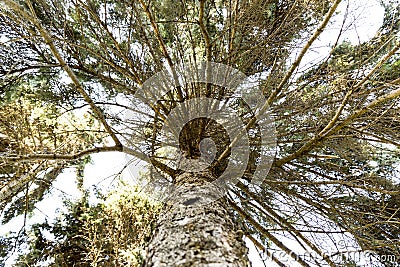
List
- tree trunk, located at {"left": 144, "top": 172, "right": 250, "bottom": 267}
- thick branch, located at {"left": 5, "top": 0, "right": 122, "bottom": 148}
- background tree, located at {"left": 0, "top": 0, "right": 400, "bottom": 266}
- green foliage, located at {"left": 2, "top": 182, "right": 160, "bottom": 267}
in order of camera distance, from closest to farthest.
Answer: thick branch, located at {"left": 5, "top": 0, "right": 122, "bottom": 148} → tree trunk, located at {"left": 144, "top": 172, "right": 250, "bottom": 267} → background tree, located at {"left": 0, "top": 0, "right": 400, "bottom": 266} → green foliage, located at {"left": 2, "top": 182, "right": 160, "bottom": 267}

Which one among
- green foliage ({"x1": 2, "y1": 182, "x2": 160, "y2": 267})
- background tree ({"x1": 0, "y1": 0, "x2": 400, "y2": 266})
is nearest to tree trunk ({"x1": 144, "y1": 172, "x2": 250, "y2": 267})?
background tree ({"x1": 0, "y1": 0, "x2": 400, "y2": 266})

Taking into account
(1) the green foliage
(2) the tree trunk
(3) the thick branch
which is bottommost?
(2) the tree trunk

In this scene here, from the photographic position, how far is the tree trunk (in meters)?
1.34

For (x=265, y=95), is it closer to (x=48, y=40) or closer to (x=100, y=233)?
(x=48, y=40)

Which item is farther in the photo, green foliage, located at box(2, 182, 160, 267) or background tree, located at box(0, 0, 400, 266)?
green foliage, located at box(2, 182, 160, 267)

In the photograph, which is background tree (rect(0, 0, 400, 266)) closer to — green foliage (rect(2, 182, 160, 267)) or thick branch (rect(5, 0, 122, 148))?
thick branch (rect(5, 0, 122, 148))

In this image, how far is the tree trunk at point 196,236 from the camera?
1338mm

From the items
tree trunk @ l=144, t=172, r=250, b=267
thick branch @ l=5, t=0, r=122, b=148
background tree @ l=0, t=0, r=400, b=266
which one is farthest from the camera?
background tree @ l=0, t=0, r=400, b=266

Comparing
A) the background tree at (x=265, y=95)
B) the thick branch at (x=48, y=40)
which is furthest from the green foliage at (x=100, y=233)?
the thick branch at (x=48, y=40)

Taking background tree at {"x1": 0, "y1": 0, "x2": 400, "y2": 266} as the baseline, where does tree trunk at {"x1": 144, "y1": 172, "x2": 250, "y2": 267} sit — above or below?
below

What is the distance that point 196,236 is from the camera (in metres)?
1.48

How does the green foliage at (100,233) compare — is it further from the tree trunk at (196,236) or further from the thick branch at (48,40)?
the thick branch at (48,40)

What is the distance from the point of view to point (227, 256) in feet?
4.45

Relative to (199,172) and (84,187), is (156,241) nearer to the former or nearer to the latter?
(199,172)
